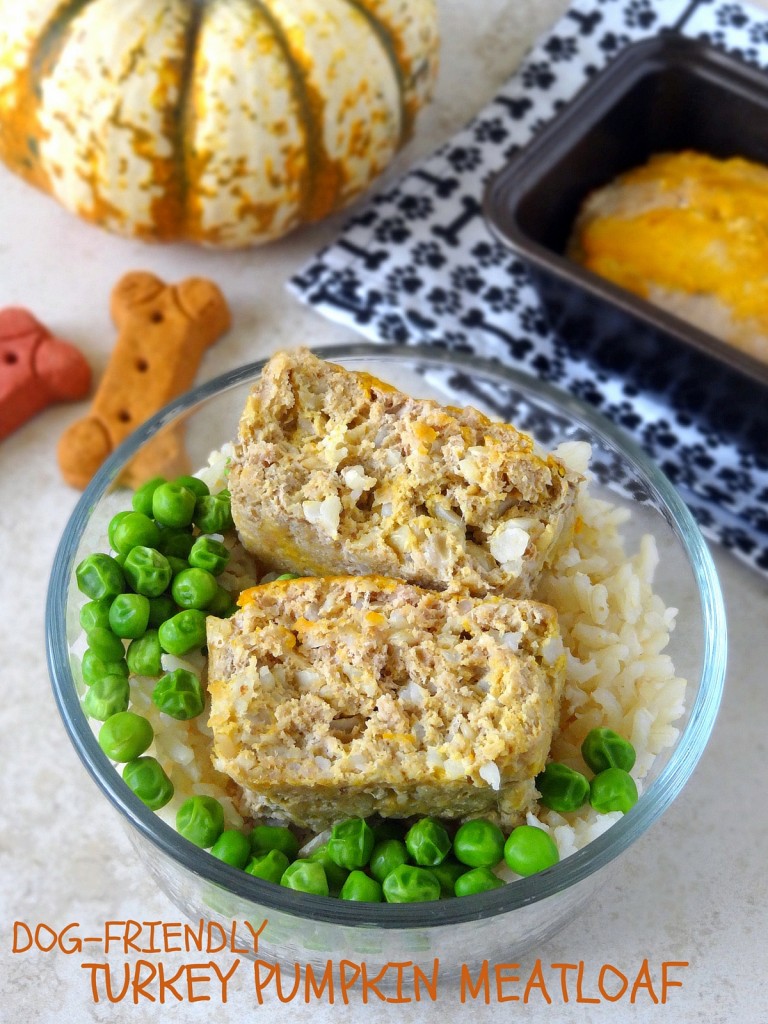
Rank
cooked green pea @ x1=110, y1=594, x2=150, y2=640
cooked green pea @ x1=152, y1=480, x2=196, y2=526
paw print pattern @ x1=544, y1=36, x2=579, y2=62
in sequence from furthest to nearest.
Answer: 1. paw print pattern @ x1=544, y1=36, x2=579, y2=62
2. cooked green pea @ x1=152, y1=480, x2=196, y2=526
3. cooked green pea @ x1=110, y1=594, x2=150, y2=640

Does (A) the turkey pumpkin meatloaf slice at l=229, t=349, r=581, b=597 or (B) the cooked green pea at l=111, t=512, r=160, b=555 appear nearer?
(A) the turkey pumpkin meatloaf slice at l=229, t=349, r=581, b=597

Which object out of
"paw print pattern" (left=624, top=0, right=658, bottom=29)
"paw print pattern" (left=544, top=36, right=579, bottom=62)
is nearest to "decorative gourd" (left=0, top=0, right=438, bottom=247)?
"paw print pattern" (left=544, top=36, right=579, bottom=62)

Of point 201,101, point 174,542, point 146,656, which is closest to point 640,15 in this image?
point 201,101

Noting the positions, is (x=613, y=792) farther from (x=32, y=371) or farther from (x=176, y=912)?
(x=32, y=371)

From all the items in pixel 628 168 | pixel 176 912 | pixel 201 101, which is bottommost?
pixel 176 912

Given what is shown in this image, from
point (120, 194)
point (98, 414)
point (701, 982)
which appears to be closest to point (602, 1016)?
point (701, 982)

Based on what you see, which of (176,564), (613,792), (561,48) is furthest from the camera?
(561,48)
